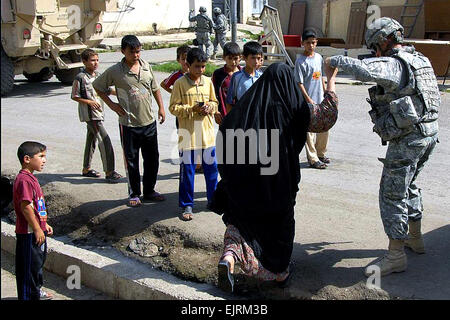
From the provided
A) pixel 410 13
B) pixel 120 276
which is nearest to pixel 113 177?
pixel 120 276

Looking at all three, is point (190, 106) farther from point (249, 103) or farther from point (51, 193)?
point (51, 193)

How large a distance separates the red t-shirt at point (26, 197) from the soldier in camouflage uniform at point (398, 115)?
2.18 metres

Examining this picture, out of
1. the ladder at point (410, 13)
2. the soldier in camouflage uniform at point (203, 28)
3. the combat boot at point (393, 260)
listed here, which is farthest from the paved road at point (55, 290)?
the soldier in camouflage uniform at point (203, 28)

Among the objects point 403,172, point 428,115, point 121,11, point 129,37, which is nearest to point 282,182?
point 403,172

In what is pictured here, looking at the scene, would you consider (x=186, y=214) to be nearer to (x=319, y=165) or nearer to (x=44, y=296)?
(x=44, y=296)

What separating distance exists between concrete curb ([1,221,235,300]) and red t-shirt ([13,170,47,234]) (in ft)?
2.40

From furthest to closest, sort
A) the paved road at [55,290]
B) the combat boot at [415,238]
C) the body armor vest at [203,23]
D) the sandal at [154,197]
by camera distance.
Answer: the body armor vest at [203,23], the sandal at [154,197], the paved road at [55,290], the combat boot at [415,238]

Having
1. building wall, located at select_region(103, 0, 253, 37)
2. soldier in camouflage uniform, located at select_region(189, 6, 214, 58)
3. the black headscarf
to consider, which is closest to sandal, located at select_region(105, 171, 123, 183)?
the black headscarf

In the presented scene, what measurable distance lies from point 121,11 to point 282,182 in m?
20.9

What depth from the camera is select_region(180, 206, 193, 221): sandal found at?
5066mm

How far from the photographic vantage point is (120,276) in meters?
4.27

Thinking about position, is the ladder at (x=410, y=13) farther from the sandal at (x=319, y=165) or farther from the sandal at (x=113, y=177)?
the sandal at (x=113, y=177)

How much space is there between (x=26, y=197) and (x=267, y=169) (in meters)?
1.65

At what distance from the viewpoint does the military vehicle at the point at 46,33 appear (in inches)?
435
